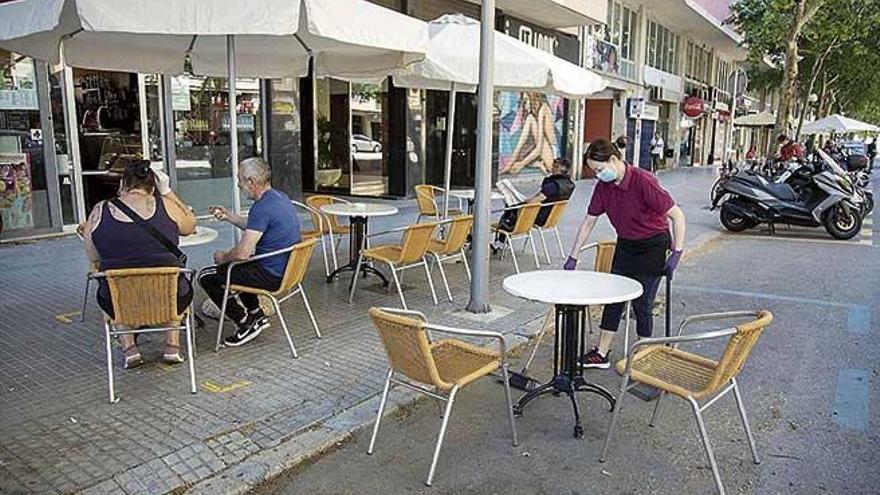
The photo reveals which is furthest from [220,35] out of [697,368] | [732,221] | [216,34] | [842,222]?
[842,222]

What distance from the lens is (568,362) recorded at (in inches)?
160

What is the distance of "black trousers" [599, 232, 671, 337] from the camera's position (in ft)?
14.9

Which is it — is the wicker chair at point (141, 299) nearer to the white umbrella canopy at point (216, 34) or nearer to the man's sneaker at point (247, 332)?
the man's sneaker at point (247, 332)

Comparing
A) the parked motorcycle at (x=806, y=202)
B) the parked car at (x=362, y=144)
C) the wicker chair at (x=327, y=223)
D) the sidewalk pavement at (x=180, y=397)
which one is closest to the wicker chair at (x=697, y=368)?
the sidewalk pavement at (x=180, y=397)

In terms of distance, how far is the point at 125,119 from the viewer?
33.7ft

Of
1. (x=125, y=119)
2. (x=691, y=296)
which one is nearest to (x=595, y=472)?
(x=691, y=296)

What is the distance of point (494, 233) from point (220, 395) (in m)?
4.84

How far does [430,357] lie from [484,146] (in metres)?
2.94

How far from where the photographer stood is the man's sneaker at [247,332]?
4.97 m

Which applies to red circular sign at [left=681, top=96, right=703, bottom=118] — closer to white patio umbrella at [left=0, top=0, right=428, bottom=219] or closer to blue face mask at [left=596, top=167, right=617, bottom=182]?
white patio umbrella at [left=0, top=0, right=428, bottom=219]

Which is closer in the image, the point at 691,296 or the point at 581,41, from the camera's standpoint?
the point at 691,296

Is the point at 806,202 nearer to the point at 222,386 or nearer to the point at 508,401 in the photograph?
the point at 508,401

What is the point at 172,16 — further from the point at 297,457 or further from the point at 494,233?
the point at 494,233

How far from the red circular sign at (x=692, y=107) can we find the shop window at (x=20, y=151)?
2629cm
